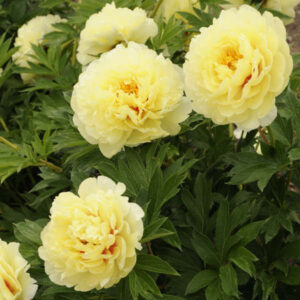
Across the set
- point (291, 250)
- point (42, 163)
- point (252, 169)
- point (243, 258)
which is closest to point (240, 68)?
point (252, 169)

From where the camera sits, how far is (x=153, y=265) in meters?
0.94

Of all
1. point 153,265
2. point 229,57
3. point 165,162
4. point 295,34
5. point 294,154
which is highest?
point 229,57

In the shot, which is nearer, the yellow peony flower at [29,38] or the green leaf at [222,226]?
the green leaf at [222,226]

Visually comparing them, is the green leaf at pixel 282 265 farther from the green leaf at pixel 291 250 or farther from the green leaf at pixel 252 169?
the green leaf at pixel 252 169

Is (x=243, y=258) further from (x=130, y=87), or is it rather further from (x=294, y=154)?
(x=130, y=87)

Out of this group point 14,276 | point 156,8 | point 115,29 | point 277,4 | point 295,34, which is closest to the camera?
point 14,276

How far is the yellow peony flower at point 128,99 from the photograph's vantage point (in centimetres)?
94

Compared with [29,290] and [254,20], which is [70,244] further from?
[254,20]

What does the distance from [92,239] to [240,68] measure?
16.3 inches

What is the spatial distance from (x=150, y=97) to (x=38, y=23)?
1.12 metres

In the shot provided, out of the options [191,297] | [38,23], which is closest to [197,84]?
[191,297]

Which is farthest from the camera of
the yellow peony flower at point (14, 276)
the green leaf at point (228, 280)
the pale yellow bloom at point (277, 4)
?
the pale yellow bloom at point (277, 4)

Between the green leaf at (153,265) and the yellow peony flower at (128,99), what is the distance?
24 centimetres

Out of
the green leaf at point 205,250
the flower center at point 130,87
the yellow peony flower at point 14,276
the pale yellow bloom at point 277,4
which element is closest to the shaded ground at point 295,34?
the pale yellow bloom at point 277,4
